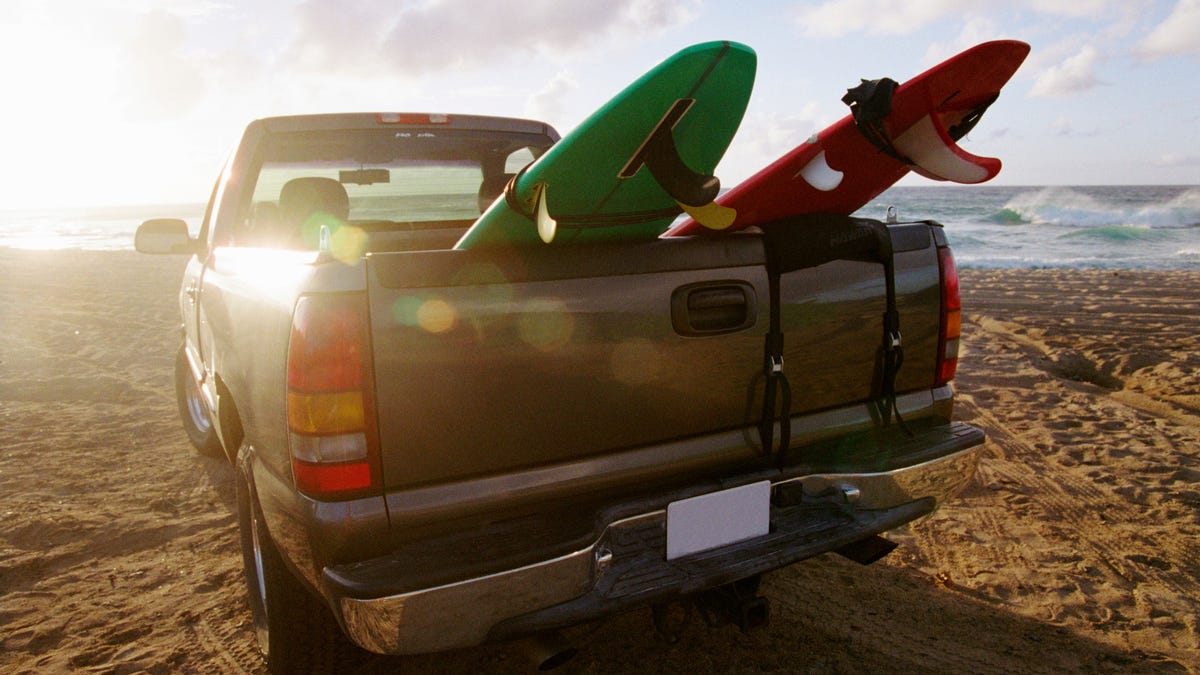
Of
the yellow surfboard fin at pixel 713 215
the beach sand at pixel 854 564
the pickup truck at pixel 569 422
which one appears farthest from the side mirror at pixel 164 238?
the yellow surfboard fin at pixel 713 215

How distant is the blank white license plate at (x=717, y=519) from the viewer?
1.99 m

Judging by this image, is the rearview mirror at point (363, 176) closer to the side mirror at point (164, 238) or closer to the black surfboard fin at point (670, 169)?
the side mirror at point (164, 238)

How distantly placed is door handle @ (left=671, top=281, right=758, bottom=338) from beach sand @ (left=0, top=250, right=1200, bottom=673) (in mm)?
1210

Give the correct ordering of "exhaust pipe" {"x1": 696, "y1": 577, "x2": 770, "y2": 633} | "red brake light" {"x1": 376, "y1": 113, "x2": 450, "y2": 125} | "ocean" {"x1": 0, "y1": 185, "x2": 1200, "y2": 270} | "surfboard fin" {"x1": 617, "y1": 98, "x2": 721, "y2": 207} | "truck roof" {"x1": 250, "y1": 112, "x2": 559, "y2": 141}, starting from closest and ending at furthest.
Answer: "surfboard fin" {"x1": 617, "y1": 98, "x2": 721, "y2": 207} → "exhaust pipe" {"x1": 696, "y1": 577, "x2": 770, "y2": 633} → "truck roof" {"x1": 250, "y1": 112, "x2": 559, "y2": 141} → "red brake light" {"x1": 376, "y1": 113, "x2": 450, "y2": 125} → "ocean" {"x1": 0, "y1": 185, "x2": 1200, "y2": 270}

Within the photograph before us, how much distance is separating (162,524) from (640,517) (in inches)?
118

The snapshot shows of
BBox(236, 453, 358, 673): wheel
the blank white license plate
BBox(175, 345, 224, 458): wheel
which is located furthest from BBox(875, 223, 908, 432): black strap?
BBox(175, 345, 224, 458): wheel

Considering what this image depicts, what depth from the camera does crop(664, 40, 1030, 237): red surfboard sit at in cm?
204

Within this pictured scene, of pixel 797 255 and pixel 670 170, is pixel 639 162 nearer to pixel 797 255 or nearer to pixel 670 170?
pixel 670 170

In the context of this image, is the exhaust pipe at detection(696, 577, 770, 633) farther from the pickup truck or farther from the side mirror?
the side mirror

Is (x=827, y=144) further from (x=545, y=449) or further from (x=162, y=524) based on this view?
(x=162, y=524)

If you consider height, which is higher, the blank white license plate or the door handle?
the door handle

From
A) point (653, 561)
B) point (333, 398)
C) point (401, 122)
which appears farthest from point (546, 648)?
point (401, 122)

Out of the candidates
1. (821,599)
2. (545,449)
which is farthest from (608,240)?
(821,599)

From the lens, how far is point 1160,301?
10.3 meters
